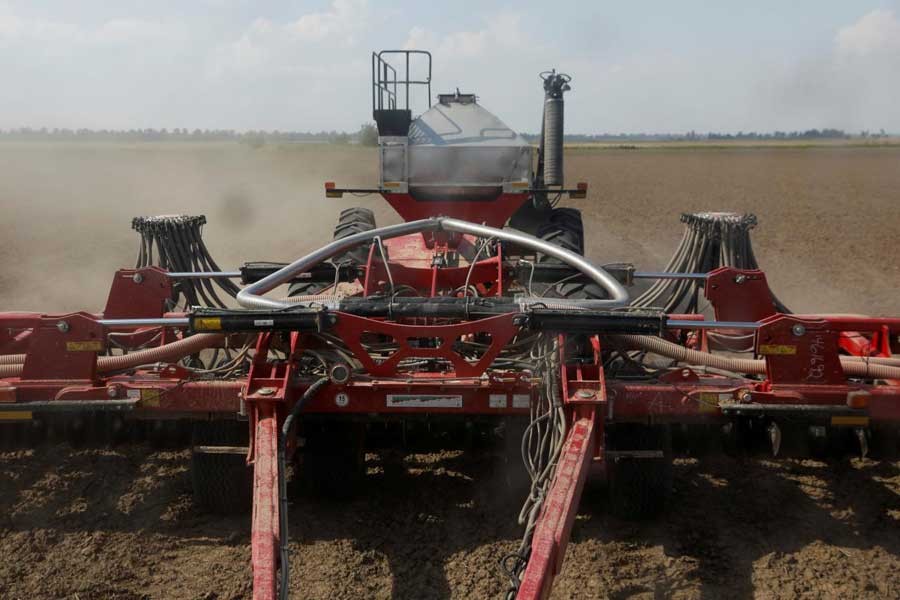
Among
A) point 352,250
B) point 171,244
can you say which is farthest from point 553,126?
point 171,244

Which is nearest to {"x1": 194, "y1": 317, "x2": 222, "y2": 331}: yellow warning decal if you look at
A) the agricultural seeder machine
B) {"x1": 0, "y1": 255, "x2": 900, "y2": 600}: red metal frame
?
the agricultural seeder machine

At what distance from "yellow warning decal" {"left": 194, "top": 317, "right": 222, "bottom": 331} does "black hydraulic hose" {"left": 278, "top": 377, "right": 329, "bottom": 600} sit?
1.82ft

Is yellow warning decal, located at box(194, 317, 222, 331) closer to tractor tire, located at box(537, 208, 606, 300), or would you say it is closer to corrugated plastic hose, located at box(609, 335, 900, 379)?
corrugated plastic hose, located at box(609, 335, 900, 379)

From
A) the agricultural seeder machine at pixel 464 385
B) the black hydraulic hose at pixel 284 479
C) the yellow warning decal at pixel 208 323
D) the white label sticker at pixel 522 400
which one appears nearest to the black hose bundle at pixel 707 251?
the agricultural seeder machine at pixel 464 385

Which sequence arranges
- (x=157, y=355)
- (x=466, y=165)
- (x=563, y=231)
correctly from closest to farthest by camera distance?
(x=157, y=355) < (x=466, y=165) < (x=563, y=231)

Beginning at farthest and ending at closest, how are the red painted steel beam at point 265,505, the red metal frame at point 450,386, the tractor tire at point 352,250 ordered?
the tractor tire at point 352,250 → the red metal frame at point 450,386 → the red painted steel beam at point 265,505

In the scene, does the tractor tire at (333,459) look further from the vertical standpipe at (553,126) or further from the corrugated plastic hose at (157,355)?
the vertical standpipe at (553,126)

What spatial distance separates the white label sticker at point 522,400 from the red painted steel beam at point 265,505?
3.86ft

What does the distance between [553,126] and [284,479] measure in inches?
204

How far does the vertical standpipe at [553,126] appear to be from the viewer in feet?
25.6

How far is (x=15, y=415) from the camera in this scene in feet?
14.0

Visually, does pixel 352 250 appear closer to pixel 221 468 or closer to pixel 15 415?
pixel 221 468

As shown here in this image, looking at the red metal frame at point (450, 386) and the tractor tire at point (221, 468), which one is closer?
the red metal frame at point (450, 386)

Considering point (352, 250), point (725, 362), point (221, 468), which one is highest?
point (352, 250)
